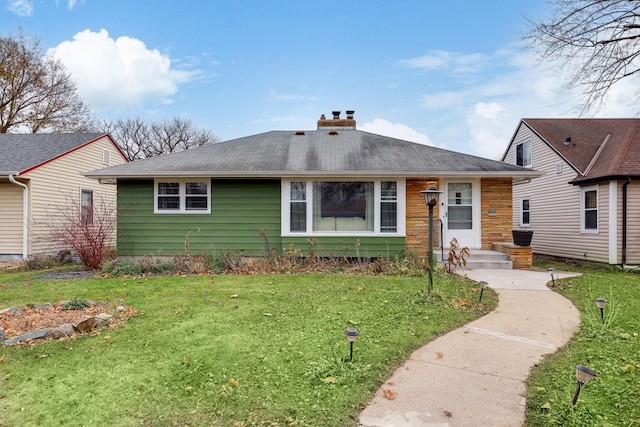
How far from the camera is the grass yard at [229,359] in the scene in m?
2.53

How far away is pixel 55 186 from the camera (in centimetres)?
1195

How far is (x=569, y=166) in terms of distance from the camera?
11727 millimetres

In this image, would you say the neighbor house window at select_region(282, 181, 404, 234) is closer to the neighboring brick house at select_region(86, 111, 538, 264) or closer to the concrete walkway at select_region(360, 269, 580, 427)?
the neighboring brick house at select_region(86, 111, 538, 264)

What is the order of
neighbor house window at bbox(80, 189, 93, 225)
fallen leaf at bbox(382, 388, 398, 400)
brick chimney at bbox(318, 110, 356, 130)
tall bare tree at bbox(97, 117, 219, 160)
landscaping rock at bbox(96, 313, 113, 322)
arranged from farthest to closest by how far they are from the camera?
tall bare tree at bbox(97, 117, 219, 160) → brick chimney at bbox(318, 110, 356, 130) → neighbor house window at bbox(80, 189, 93, 225) → landscaping rock at bbox(96, 313, 113, 322) → fallen leaf at bbox(382, 388, 398, 400)

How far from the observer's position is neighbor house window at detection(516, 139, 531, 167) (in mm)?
13992

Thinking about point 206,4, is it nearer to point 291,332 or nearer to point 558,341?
point 291,332

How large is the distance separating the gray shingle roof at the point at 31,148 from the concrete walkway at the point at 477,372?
12.4m

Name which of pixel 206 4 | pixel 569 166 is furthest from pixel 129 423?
pixel 569 166

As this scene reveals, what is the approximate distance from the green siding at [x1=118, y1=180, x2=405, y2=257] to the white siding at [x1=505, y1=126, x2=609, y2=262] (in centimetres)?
735

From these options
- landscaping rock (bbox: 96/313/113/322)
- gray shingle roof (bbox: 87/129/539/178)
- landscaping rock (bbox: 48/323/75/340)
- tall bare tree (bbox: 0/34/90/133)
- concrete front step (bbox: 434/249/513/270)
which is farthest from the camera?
tall bare tree (bbox: 0/34/90/133)

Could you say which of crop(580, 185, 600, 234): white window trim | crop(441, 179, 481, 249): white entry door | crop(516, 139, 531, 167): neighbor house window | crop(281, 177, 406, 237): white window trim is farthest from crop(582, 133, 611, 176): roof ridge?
crop(281, 177, 406, 237): white window trim

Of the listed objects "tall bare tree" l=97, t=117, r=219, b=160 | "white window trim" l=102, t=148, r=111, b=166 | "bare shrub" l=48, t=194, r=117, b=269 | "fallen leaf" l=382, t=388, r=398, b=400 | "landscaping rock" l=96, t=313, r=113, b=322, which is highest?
"tall bare tree" l=97, t=117, r=219, b=160

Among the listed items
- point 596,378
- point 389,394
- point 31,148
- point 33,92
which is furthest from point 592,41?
point 33,92

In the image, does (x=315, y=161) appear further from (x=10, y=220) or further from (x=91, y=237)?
(x=10, y=220)
